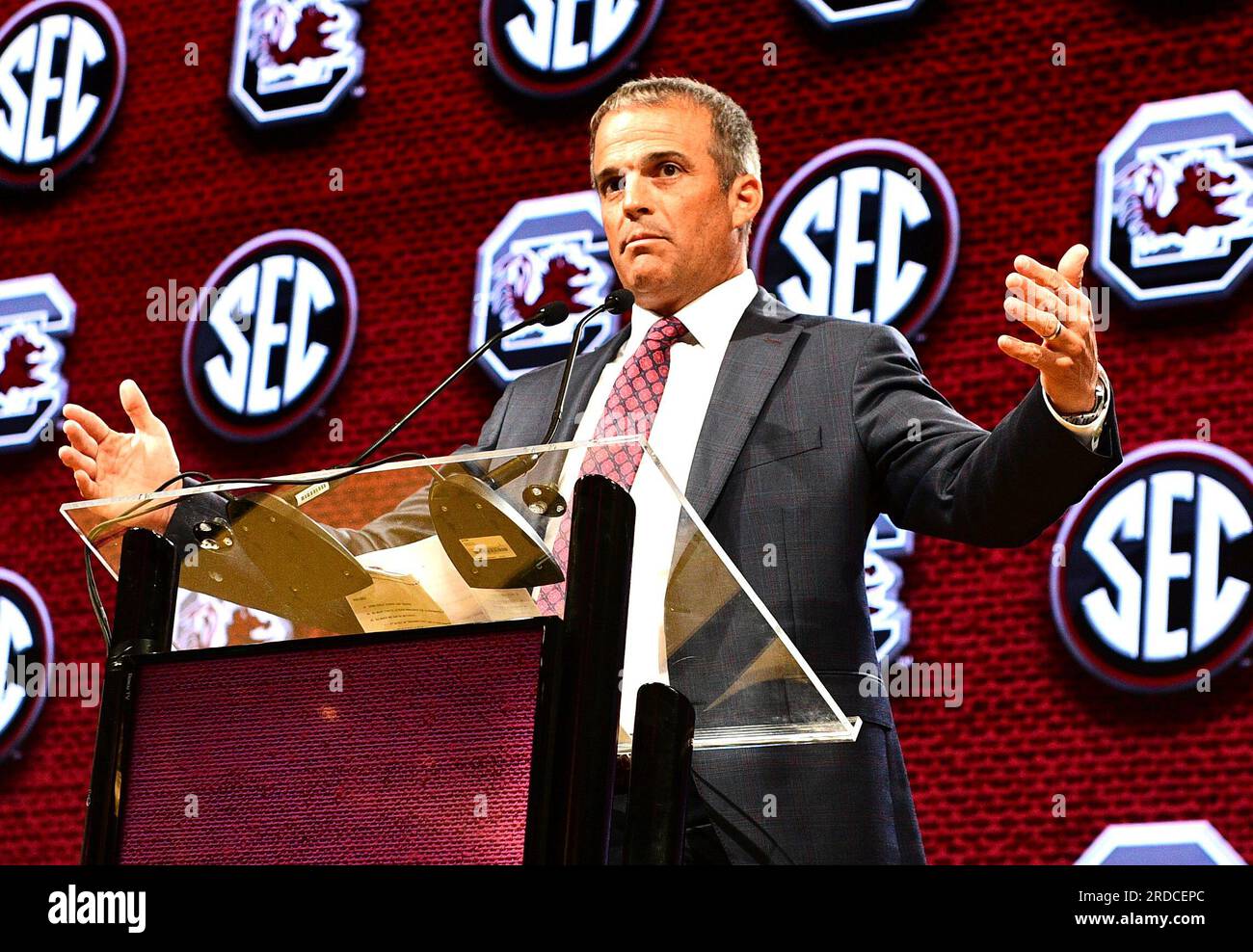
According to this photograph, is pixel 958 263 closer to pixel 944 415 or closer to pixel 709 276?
pixel 709 276

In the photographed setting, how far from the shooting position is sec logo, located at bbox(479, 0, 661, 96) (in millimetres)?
5645

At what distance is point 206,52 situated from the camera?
630cm

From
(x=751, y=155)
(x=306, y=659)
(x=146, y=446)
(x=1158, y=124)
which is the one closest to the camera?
(x=306, y=659)

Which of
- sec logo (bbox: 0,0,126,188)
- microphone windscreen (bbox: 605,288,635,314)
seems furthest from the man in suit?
sec logo (bbox: 0,0,126,188)

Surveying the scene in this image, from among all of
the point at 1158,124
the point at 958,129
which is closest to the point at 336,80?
the point at 958,129

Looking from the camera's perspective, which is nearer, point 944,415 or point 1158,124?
point 944,415

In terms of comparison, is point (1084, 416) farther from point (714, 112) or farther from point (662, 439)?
point (714, 112)

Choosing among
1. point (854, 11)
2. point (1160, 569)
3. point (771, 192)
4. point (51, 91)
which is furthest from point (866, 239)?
point (51, 91)

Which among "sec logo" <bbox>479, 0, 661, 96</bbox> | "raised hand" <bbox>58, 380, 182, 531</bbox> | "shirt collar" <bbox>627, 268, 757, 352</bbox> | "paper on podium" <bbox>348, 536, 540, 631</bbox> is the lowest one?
"paper on podium" <bbox>348, 536, 540, 631</bbox>

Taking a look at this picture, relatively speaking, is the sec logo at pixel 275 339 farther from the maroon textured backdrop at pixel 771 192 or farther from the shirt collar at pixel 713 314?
the shirt collar at pixel 713 314

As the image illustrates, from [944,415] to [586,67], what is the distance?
13.0 ft

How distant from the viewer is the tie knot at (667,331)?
221 centimetres

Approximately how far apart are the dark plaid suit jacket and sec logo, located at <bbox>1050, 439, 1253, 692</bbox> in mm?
2650

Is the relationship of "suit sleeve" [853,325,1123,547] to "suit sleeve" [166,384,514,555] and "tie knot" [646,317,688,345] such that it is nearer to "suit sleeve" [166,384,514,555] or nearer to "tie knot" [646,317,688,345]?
"tie knot" [646,317,688,345]
